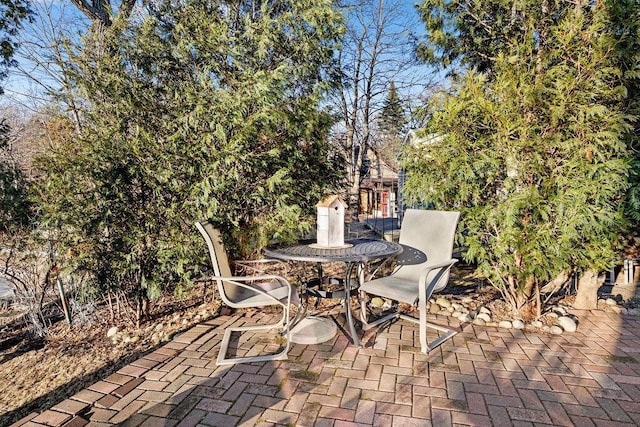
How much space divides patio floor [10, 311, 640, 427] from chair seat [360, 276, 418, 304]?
43 cm

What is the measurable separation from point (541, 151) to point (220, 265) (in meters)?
2.90

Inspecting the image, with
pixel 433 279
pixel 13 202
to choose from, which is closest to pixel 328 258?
pixel 433 279

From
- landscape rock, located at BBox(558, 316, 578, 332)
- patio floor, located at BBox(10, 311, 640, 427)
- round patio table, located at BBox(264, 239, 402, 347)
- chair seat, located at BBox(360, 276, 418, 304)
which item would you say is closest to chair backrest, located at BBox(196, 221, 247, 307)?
round patio table, located at BBox(264, 239, 402, 347)

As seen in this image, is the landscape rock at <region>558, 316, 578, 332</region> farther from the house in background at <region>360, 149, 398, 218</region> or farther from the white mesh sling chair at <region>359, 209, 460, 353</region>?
the house in background at <region>360, 149, 398, 218</region>

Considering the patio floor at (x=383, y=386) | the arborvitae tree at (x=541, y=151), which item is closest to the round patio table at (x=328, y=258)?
the patio floor at (x=383, y=386)

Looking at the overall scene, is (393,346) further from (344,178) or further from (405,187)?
(344,178)

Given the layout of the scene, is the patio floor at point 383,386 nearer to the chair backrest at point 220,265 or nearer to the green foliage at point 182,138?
the chair backrest at point 220,265

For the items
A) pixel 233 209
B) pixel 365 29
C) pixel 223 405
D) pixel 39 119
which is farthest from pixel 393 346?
pixel 365 29

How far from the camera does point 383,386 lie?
2.20 m

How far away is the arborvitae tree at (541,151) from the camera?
2824mm

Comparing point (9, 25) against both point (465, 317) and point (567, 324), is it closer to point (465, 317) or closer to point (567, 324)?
point (465, 317)

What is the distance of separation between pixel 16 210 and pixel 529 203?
4824 millimetres

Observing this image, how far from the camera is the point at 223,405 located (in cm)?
205

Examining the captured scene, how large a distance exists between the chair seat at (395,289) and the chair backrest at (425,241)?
165 mm
